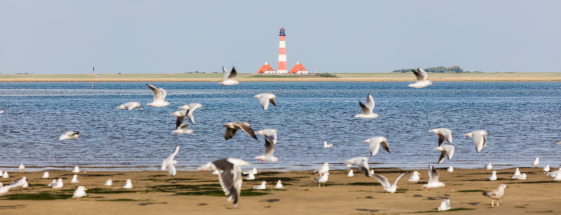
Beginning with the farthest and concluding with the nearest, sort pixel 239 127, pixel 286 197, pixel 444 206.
A: pixel 286 197, pixel 239 127, pixel 444 206

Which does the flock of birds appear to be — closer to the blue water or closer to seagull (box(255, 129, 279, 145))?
seagull (box(255, 129, 279, 145))

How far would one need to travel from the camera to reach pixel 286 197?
677 inches

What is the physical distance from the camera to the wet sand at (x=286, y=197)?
1548 centimetres

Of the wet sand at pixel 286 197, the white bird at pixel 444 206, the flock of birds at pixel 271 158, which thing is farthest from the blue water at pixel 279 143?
the white bird at pixel 444 206

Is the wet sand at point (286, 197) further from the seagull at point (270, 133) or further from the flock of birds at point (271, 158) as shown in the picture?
the seagull at point (270, 133)

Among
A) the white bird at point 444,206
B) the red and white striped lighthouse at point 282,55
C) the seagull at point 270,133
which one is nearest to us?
the white bird at point 444,206

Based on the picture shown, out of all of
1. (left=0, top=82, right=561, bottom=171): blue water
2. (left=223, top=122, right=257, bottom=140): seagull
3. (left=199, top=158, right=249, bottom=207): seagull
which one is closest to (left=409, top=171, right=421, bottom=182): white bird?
(left=0, top=82, right=561, bottom=171): blue water

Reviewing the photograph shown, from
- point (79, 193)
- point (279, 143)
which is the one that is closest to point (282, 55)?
point (279, 143)

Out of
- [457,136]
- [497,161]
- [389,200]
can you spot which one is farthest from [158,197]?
[457,136]

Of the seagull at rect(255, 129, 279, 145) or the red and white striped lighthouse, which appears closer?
the seagull at rect(255, 129, 279, 145)

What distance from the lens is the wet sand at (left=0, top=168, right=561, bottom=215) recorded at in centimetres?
1548

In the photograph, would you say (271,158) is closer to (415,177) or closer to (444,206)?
(444,206)

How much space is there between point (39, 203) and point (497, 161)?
55.2 ft

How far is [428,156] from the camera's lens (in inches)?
1059
